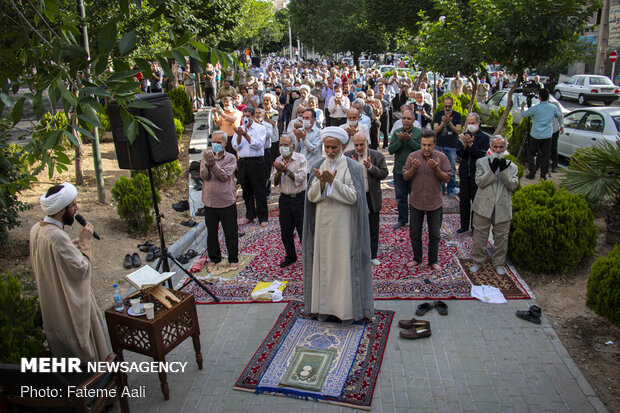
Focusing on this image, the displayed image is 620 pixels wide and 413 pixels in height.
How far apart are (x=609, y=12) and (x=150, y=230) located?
52.5 feet

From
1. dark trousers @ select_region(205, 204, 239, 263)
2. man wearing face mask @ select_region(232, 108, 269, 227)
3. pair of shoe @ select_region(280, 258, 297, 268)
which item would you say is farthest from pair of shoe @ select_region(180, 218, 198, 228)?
pair of shoe @ select_region(280, 258, 297, 268)

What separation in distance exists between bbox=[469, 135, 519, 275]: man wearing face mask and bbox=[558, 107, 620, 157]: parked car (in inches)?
202

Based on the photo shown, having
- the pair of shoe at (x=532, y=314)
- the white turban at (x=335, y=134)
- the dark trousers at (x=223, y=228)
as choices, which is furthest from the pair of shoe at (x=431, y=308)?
the dark trousers at (x=223, y=228)

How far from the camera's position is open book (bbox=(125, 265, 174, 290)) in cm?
466

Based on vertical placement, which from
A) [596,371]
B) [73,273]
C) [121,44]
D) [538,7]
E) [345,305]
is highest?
[538,7]

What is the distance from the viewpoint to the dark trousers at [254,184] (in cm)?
874

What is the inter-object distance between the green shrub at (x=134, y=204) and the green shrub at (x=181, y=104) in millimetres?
8899

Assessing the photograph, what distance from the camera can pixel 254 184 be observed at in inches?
347

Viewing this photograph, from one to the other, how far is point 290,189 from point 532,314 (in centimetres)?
353

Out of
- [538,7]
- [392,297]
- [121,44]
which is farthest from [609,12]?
[121,44]

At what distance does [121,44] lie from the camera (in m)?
2.73

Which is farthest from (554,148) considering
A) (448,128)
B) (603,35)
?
(603,35)

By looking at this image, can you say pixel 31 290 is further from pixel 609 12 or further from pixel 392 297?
pixel 609 12

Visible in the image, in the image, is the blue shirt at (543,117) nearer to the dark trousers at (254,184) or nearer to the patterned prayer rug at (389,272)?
the patterned prayer rug at (389,272)
